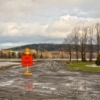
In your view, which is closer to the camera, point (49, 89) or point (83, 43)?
point (49, 89)

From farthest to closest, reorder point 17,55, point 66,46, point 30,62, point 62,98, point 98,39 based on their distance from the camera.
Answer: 1. point 17,55
2. point 66,46
3. point 98,39
4. point 30,62
5. point 62,98

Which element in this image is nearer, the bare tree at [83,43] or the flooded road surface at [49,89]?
the flooded road surface at [49,89]

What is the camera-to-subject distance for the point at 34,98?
11.9 metres

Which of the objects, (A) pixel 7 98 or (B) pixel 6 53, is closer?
(A) pixel 7 98

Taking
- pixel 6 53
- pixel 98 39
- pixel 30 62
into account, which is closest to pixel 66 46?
pixel 98 39

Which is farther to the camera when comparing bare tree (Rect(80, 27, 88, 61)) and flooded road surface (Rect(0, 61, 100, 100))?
bare tree (Rect(80, 27, 88, 61))

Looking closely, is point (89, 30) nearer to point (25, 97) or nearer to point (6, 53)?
point (25, 97)

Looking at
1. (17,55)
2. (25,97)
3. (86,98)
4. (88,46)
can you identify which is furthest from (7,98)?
(17,55)

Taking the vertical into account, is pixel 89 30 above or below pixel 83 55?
above

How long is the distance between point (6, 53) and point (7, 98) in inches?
6909

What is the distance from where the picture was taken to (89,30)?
85.4 metres

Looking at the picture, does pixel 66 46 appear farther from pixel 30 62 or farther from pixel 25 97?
pixel 25 97

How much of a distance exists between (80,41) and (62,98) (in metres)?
77.0

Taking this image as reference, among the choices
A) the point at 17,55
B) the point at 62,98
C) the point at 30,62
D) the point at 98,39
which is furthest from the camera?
the point at 17,55
